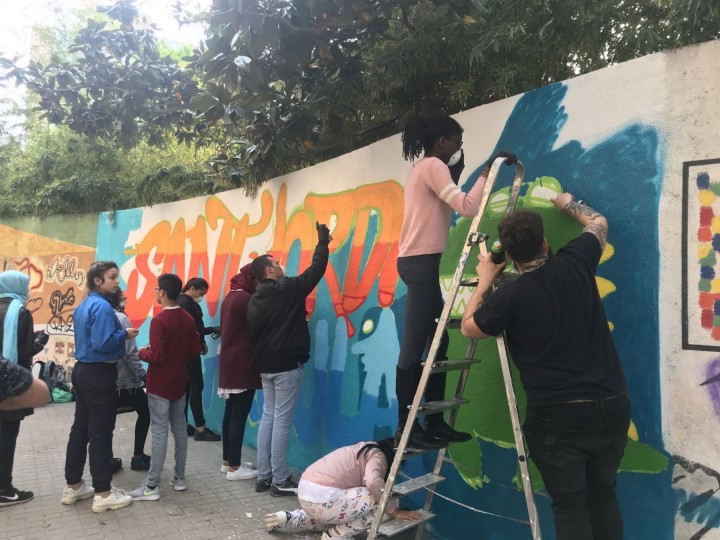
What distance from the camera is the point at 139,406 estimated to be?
478 centimetres

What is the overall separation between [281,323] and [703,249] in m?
2.92

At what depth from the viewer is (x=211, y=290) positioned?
6.21 m

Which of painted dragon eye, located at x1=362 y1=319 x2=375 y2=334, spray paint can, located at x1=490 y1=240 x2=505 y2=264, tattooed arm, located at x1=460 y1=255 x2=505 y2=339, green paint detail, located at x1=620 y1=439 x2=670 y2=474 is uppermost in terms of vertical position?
spray paint can, located at x1=490 y1=240 x2=505 y2=264

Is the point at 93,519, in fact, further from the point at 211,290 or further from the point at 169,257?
the point at 169,257

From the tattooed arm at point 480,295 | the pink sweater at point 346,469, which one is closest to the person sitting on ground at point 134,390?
the pink sweater at point 346,469

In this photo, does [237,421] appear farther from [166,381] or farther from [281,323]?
[281,323]

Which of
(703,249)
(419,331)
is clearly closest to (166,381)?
(419,331)

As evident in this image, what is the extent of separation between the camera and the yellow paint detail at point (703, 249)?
2.27 m

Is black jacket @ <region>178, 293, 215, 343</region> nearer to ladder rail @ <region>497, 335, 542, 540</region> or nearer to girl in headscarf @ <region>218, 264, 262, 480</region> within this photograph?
girl in headscarf @ <region>218, 264, 262, 480</region>

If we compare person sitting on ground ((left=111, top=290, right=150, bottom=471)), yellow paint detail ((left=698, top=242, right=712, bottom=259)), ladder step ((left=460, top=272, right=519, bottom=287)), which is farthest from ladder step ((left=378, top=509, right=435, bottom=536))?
person sitting on ground ((left=111, top=290, right=150, bottom=471))

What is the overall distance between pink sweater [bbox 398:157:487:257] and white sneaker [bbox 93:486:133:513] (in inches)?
116

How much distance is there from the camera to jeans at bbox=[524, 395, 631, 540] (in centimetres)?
203

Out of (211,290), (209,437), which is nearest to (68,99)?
(211,290)

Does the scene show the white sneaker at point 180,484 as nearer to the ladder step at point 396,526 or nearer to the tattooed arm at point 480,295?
the ladder step at point 396,526
